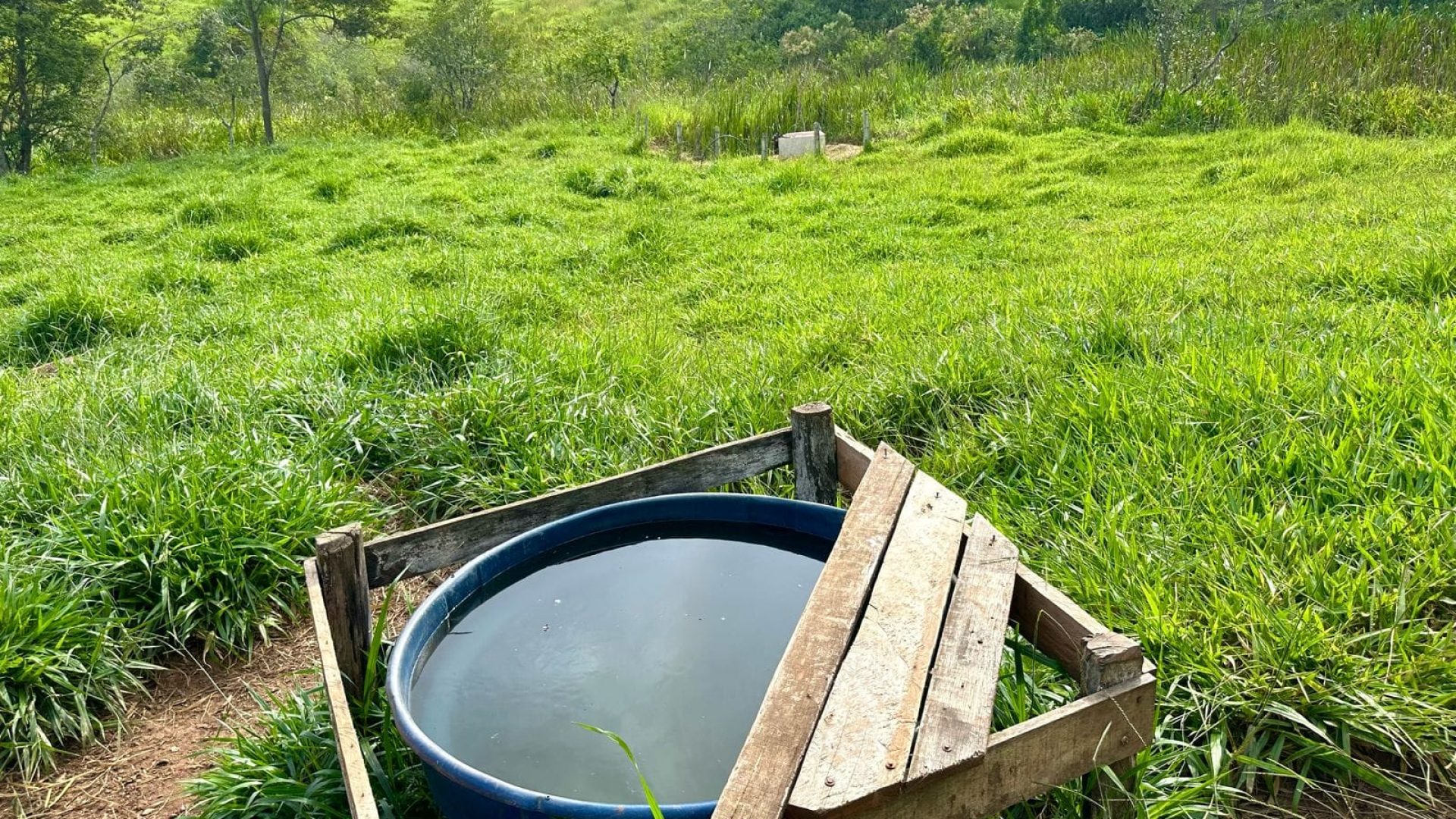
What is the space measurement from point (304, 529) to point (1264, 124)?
35.1 ft

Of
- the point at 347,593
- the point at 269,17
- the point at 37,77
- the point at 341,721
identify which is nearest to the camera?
the point at 341,721

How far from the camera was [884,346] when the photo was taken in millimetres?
4371

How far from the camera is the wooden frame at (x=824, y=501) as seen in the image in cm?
155

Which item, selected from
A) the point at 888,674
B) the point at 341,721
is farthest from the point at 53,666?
the point at 888,674

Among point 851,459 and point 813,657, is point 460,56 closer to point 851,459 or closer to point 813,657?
point 851,459

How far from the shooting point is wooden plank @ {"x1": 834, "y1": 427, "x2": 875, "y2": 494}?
259cm

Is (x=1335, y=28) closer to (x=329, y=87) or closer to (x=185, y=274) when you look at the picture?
(x=185, y=274)

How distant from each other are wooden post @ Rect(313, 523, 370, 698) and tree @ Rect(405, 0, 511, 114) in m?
15.9

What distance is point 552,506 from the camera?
255 cm

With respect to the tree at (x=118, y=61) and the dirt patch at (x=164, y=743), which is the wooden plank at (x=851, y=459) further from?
the tree at (x=118, y=61)

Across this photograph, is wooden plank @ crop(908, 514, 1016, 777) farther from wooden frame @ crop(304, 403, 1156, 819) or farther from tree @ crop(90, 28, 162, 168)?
tree @ crop(90, 28, 162, 168)

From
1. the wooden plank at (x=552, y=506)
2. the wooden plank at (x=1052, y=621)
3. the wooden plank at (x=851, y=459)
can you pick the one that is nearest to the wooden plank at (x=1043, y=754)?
the wooden plank at (x=1052, y=621)

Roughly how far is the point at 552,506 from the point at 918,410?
168 centimetres

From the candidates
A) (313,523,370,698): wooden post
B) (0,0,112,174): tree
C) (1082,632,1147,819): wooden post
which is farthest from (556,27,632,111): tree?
(1082,632,1147,819): wooden post
